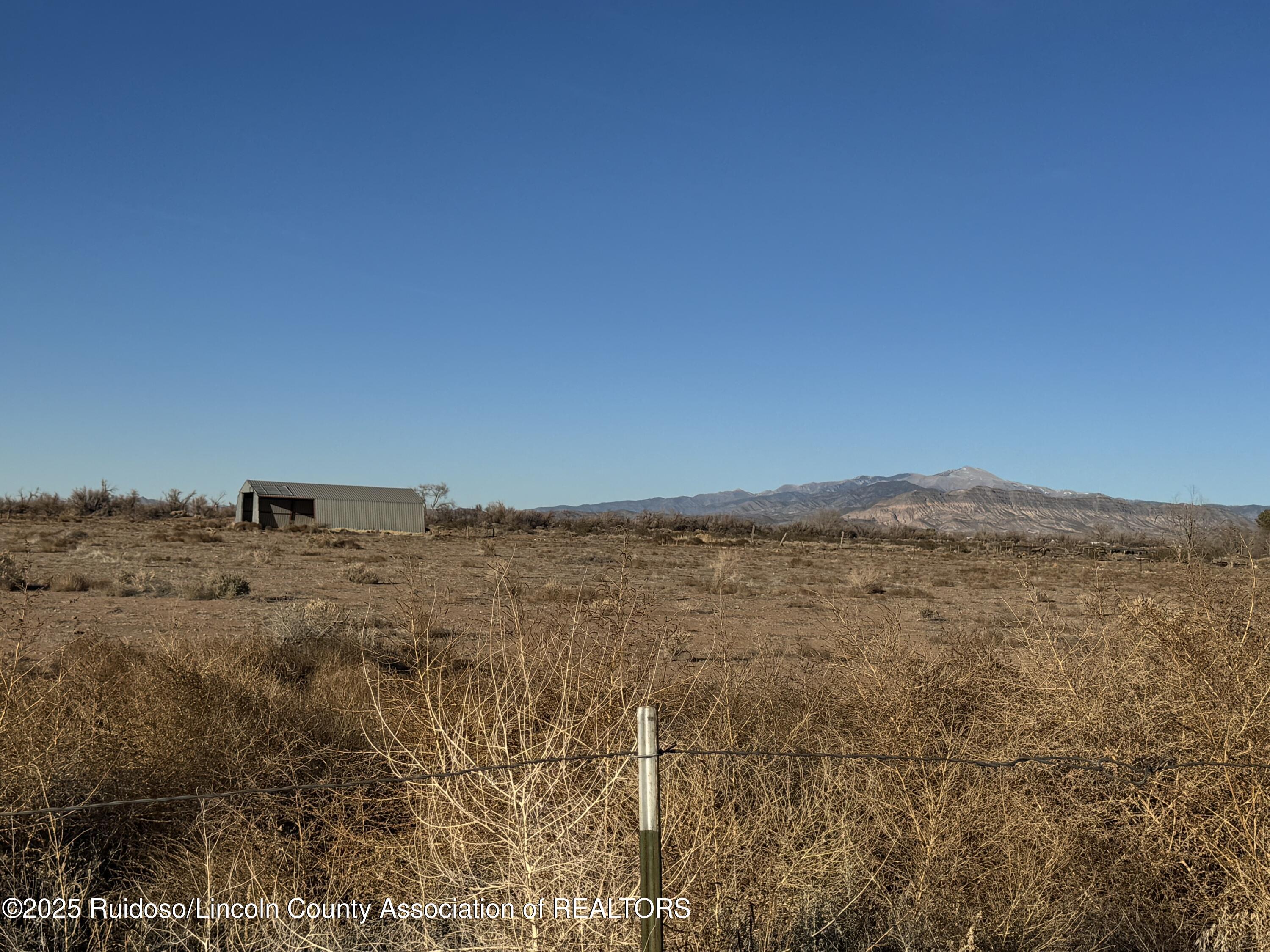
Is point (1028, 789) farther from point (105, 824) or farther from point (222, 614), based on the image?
point (222, 614)

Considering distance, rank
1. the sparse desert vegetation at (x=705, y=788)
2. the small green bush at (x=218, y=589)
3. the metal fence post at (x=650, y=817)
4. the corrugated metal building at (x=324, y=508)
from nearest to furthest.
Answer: the metal fence post at (x=650, y=817)
the sparse desert vegetation at (x=705, y=788)
the small green bush at (x=218, y=589)
the corrugated metal building at (x=324, y=508)

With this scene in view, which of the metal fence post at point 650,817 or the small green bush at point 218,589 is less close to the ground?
the metal fence post at point 650,817

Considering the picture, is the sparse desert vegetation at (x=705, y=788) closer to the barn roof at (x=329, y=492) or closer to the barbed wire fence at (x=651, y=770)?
the barbed wire fence at (x=651, y=770)

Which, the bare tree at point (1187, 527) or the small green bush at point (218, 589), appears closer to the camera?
the bare tree at point (1187, 527)

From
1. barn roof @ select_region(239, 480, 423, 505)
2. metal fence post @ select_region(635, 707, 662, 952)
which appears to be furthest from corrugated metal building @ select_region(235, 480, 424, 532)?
metal fence post @ select_region(635, 707, 662, 952)

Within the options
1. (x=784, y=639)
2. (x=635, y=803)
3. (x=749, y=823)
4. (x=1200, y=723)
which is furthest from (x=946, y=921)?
(x=784, y=639)

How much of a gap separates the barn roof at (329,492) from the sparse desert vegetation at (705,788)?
1895 inches

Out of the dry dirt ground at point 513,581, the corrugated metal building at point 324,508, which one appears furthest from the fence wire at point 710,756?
the corrugated metal building at point 324,508

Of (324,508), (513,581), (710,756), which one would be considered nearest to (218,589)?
(513,581)

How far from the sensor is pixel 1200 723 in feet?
15.1

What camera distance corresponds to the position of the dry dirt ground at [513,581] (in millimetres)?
10609

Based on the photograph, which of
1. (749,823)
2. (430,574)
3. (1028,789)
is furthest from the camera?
(430,574)

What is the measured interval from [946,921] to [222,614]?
→ 1373 cm

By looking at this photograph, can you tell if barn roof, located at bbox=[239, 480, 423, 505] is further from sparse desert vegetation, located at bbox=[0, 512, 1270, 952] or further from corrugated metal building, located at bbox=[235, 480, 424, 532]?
sparse desert vegetation, located at bbox=[0, 512, 1270, 952]
